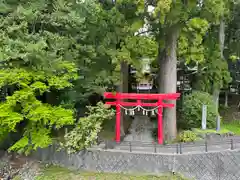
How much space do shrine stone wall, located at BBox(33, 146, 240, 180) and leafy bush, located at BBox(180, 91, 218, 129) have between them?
2.97 meters

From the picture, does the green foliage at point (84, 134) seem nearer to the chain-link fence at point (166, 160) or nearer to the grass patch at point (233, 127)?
the chain-link fence at point (166, 160)

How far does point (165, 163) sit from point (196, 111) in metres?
4.06

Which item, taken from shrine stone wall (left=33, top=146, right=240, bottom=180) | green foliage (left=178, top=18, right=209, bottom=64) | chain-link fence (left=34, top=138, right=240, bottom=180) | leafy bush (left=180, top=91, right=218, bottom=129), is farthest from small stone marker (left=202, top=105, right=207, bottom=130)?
green foliage (left=178, top=18, right=209, bottom=64)

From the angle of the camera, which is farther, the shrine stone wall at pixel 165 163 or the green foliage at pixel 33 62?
the shrine stone wall at pixel 165 163

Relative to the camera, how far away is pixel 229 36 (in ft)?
56.4

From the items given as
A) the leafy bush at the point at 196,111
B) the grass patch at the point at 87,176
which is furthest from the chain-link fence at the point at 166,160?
the leafy bush at the point at 196,111

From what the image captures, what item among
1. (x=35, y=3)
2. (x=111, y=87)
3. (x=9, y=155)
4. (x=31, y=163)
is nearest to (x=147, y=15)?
(x=111, y=87)

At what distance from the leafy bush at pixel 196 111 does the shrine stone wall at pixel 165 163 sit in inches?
117

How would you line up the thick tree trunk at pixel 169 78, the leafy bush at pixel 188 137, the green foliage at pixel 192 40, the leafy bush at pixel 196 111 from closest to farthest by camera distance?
1. the green foliage at pixel 192 40
2. the leafy bush at pixel 188 137
3. the thick tree trunk at pixel 169 78
4. the leafy bush at pixel 196 111

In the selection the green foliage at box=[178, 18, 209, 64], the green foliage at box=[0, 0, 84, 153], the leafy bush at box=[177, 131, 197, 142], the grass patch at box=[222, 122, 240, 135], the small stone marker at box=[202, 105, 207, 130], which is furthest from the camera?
the grass patch at box=[222, 122, 240, 135]

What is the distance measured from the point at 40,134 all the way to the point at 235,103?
15.2m

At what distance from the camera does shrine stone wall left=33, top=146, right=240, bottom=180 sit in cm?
966

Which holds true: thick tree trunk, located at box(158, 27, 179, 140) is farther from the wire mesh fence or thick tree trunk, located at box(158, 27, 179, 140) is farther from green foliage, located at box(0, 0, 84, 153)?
green foliage, located at box(0, 0, 84, 153)

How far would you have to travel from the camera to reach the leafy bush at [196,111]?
41.3 feet
